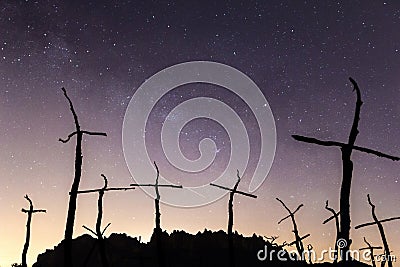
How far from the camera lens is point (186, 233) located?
13938 centimetres

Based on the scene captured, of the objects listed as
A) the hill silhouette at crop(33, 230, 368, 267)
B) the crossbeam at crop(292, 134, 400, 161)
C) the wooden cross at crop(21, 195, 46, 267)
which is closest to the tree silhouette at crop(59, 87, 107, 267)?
the crossbeam at crop(292, 134, 400, 161)

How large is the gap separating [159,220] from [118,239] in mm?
106553

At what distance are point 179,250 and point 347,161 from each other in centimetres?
12177

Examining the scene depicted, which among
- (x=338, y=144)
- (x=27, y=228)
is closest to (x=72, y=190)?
(x=338, y=144)

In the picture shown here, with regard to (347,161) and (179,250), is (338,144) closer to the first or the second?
(347,161)

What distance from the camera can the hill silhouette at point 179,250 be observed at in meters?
125

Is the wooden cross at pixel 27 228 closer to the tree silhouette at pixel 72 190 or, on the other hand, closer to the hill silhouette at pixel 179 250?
the tree silhouette at pixel 72 190

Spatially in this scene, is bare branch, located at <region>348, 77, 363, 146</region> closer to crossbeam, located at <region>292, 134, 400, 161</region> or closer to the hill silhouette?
crossbeam, located at <region>292, 134, 400, 161</region>

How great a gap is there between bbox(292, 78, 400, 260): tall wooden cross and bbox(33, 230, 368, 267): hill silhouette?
11299 cm

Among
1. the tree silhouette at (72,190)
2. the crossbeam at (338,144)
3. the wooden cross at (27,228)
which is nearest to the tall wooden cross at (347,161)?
the crossbeam at (338,144)

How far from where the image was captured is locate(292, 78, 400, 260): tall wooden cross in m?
11.3

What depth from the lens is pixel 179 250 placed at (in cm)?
12900

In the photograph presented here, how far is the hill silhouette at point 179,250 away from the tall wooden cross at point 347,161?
113 m

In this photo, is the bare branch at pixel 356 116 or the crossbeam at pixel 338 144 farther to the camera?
the bare branch at pixel 356 116
